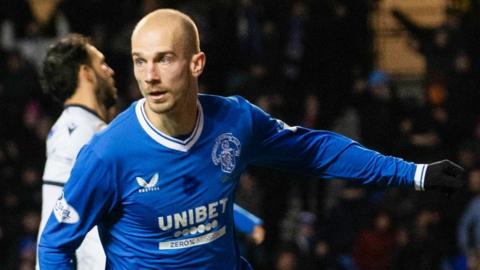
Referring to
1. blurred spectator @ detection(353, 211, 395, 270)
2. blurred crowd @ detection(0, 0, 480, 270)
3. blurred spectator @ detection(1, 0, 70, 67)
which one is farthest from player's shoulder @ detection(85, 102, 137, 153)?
blurred spectator @ detection(1, 0, 70, 67)

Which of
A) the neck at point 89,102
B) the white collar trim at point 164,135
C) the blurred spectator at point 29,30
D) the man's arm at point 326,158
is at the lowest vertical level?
the blurred spectator at point 29,30

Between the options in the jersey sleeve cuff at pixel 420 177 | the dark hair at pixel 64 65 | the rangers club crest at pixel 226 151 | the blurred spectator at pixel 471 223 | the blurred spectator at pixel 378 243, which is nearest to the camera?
the rangers club crest at pixel 226 151

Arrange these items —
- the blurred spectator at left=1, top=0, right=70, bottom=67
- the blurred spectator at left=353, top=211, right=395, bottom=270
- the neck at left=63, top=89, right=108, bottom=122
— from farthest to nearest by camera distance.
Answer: the blurred spectator at left=1, top=0, right=70, bottom=67 < the blurred spectator at left=353, top=211, right=395, bottom=270 < the neck at left=63, top=89, right=108, bottom=122

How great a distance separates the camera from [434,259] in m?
10.9

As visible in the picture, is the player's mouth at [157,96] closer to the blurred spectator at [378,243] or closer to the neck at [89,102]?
the neck at [89,102]

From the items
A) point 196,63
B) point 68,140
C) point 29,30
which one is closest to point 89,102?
point 68,140

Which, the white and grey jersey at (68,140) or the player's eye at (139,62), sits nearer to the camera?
the player's eye at (139,62)

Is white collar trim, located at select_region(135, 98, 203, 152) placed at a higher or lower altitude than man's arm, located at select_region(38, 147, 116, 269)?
higher

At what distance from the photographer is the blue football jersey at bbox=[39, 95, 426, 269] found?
457 centimetres

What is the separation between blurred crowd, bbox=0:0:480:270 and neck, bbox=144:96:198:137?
245 inches

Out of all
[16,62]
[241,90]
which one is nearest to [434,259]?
[241,90]

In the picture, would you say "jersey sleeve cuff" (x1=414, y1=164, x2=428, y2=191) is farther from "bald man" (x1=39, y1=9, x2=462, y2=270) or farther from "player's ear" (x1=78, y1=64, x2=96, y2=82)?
"player's ear" (x1=78, y1=64, x2=96, y2=82)

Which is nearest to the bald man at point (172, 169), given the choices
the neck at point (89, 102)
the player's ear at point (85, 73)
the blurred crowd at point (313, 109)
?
the neck at point (89, 102)

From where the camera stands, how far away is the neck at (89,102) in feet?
20.3
